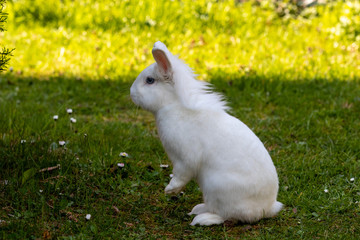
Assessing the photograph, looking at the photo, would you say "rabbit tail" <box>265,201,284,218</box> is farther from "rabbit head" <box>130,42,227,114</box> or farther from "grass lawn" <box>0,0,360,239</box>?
"rabbit head" <box>130,42,227,114</box>

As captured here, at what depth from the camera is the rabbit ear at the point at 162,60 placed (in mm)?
3111

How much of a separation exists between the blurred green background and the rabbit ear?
3.16 meters

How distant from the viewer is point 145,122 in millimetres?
5344

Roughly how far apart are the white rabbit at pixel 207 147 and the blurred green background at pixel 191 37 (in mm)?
3123

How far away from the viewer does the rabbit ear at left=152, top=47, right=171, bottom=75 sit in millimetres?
3111

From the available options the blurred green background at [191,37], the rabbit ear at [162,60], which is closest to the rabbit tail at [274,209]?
the rabbit ear at [162,60]

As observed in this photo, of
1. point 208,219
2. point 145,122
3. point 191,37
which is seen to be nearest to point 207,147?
point 208,219

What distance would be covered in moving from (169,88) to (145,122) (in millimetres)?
2129

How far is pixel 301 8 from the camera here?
828cm

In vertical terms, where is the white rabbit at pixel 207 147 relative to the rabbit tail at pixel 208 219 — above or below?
above

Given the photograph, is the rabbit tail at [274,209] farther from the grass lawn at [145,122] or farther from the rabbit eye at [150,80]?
the rabbit eye at [150,80]

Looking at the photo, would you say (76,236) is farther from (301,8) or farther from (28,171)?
(301,8)

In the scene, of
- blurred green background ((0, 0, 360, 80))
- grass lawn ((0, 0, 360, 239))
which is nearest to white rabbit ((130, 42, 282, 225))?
grass lawn ((0, 0, 360, 239))

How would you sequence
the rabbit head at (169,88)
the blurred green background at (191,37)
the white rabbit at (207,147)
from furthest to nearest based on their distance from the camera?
1. the blurred green background at (191,37)
2. the rabbit head at (169,88)
3. the white rabbit at (207,147)
